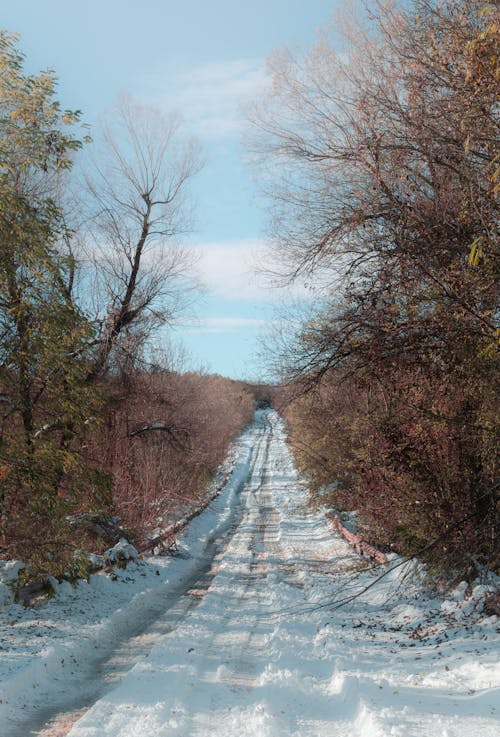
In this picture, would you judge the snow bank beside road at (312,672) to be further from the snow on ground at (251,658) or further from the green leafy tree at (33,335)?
the green leafy tree at (33,335)

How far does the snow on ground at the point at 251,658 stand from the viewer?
5.72 metres

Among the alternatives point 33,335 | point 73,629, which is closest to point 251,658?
point 73,629

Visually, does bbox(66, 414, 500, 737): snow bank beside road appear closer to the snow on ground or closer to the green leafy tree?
the snow on ground

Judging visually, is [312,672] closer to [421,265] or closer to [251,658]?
[251,658]

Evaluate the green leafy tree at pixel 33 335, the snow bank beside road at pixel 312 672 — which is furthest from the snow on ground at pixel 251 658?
the green leafy tree at pixel 33 335

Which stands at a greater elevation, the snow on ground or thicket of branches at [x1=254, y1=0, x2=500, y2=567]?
thicket of branches at [x1=254, y1=0, x2=500, y2=567]

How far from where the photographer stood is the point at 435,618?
9.15m

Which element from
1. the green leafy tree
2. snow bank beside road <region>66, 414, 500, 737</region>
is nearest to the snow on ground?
snow bank beside road <region>66, 414, 500, 737</region>

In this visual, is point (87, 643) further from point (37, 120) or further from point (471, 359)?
point (37, 120)

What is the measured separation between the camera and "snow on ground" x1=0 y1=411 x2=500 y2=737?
572cm

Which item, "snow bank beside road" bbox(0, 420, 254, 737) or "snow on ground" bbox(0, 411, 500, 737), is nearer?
"snow on ground" bbox(0, 411, 500, 737)

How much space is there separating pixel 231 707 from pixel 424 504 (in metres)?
5.21

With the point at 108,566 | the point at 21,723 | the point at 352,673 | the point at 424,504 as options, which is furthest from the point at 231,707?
the point at 108,566

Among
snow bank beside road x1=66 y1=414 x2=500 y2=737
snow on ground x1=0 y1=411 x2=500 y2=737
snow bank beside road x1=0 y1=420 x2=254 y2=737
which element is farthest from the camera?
snow bank beside road x1=0 y1=420 x2=254 y2=737
